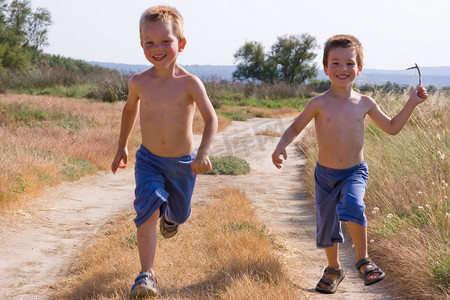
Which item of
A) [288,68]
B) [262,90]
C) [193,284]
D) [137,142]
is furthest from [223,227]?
[288,68]

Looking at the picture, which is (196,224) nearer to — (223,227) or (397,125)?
(223,227)

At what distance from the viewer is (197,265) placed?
3871 mm

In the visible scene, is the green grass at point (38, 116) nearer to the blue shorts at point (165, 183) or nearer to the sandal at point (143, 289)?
the blue shorts at point (165, 183)

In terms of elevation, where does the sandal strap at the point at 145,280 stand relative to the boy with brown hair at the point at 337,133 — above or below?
below

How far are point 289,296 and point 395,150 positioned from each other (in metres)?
3.85

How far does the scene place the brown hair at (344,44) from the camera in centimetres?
375

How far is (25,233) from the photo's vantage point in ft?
17.2

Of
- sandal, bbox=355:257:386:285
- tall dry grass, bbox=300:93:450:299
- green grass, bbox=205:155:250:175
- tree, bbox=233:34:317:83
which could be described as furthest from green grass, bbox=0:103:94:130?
tree, bbox=233:34:317:83

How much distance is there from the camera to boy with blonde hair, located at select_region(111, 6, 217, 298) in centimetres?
351

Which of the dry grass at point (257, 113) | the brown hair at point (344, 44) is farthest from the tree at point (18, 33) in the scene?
the brown hair at point (344, 44)

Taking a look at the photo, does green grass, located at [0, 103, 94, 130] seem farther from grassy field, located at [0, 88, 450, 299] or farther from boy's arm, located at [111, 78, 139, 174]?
→ boy's arm, located at [111, 78, 139, 174]

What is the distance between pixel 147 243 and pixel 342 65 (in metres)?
1.79

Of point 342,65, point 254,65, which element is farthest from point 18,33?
point 342,65

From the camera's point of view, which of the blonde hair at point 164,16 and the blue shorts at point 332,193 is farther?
the blue shorts at point 332,193
